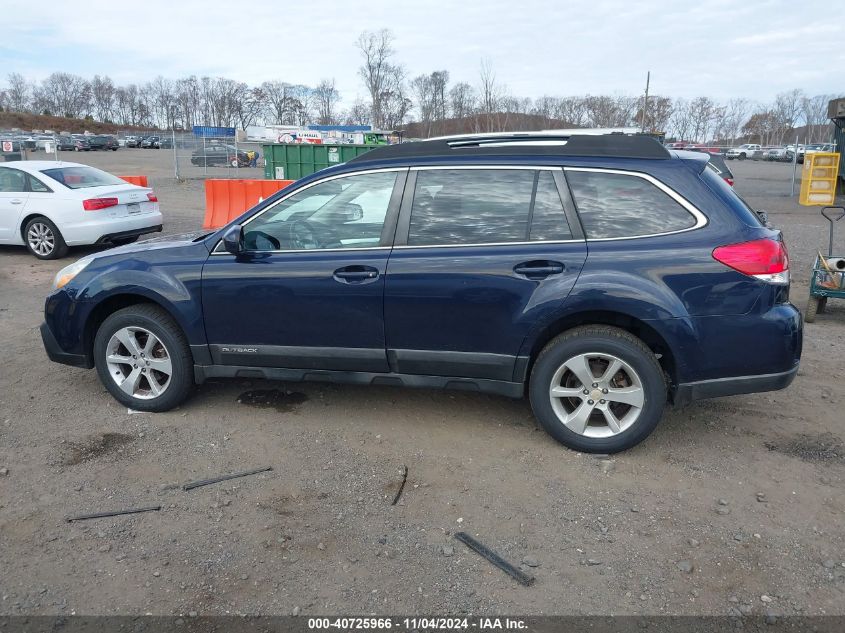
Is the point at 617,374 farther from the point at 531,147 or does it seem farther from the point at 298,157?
the point at 298,157

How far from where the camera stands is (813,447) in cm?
417

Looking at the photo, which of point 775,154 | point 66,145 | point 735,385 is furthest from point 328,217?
point 775,154

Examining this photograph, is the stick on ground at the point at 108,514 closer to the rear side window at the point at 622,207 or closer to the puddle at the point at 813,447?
the rear side window at the point at 622,207

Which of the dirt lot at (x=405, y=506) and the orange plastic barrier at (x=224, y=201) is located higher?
the orange plastic barrier at (x=224, y=201)

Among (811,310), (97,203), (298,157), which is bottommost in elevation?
(811,310)

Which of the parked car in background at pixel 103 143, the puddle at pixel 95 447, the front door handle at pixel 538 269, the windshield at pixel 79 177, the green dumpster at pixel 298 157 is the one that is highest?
the parked car in background at pixel 103 143

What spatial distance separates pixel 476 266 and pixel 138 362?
97.1 inches

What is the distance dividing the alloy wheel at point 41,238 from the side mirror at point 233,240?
761 centimetres

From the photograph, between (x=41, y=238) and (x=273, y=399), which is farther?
(x=41, y=238)

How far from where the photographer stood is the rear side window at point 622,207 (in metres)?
3.86

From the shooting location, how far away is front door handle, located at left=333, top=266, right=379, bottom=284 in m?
4.15

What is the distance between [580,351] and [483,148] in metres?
1.42

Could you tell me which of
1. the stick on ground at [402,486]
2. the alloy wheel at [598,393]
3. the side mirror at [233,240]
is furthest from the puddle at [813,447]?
the side mirror at [233,240]

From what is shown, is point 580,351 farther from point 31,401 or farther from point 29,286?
point 29,286
